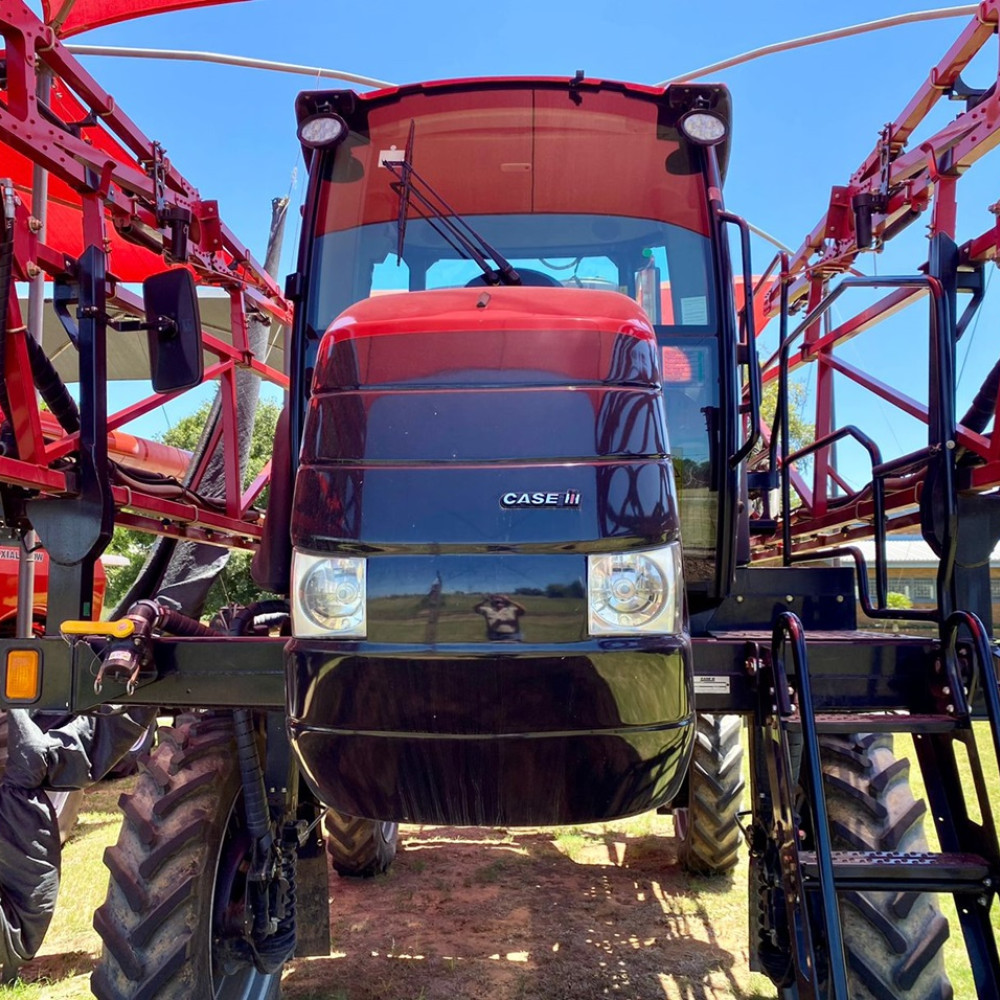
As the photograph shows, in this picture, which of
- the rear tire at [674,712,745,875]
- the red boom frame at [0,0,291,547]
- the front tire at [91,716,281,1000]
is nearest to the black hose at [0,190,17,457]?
the red boom frame at [0,0,291,547]

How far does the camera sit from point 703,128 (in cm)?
259

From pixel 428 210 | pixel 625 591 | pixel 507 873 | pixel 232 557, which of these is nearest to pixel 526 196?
pixel 428 210

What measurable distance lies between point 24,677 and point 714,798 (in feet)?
10.9

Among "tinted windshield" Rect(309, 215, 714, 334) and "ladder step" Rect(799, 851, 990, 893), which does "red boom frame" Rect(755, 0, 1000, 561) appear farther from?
"ladder step" Rect(799, 851, 990, 893)

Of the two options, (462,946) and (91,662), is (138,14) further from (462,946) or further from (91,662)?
(462,946)

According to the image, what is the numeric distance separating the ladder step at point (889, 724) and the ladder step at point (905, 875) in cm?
28

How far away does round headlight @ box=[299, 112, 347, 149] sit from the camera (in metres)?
2.71

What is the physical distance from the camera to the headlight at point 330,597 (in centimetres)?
188

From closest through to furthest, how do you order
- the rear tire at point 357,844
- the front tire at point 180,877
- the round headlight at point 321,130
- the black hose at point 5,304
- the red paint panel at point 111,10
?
the front tire at point 180,877
the round headlight at point 321,130
the black hose at point 5,304
the rear tire at point 357,844
the red paint panel at point 111,10

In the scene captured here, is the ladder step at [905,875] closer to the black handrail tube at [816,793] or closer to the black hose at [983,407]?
the black handrail tube at [816,793]

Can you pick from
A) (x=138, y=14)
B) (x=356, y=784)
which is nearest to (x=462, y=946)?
(x=356, y=784)

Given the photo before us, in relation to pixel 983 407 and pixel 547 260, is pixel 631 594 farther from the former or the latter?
pixel 983 407

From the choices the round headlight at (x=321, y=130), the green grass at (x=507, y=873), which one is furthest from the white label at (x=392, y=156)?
the green grass at (x=507, y=873)

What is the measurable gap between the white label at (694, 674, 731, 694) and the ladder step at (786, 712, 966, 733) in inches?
8.8
